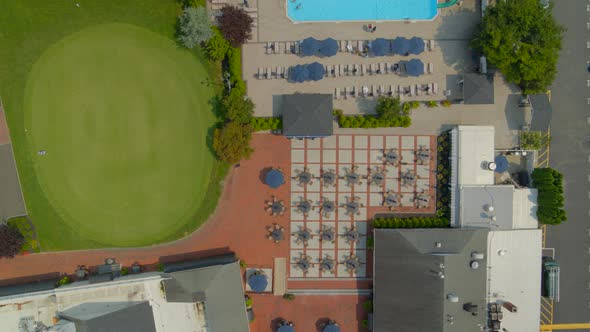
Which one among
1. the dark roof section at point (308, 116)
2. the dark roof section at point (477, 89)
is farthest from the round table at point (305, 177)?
the dark roof section at point (477, 89)

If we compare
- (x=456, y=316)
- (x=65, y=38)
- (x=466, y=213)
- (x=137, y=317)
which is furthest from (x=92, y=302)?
(x=466, y=213)

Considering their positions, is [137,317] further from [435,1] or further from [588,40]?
[588,40]

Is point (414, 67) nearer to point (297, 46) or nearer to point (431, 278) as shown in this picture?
point (297, 46)

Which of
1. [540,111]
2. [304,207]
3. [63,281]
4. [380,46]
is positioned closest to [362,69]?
[380,46]

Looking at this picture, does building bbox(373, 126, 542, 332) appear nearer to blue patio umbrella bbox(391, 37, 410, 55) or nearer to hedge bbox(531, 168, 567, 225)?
hedge bbox(531, 168, 567, 225)

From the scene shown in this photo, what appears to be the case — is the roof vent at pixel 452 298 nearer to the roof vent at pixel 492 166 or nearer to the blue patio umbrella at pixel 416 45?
the roof vent at pixel 492 166

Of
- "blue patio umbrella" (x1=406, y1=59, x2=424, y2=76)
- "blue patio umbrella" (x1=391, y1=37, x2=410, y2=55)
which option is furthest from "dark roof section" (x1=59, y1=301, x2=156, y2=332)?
"blue patio umbrella" (x1=391, y1=37, x2=410, y2=55)
